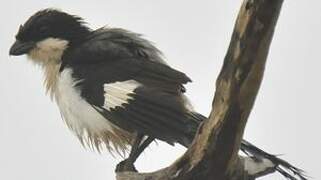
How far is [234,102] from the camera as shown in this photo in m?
4.73

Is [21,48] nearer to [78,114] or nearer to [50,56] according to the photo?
[50,56]

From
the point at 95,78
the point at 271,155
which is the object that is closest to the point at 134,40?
the point at 95,78

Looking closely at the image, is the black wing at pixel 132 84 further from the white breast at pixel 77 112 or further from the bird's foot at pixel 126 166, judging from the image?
the bird's foot at pixel 126 166

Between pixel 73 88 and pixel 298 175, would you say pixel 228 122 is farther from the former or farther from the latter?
pixel 73 88

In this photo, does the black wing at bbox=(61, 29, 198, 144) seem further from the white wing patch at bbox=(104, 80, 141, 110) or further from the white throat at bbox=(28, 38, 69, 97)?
the white throat at bbox=(28, 38, 69, 97)

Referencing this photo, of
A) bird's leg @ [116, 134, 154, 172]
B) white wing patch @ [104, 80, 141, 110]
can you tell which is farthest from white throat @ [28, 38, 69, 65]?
bird's leg @ [116, 134, 154, 172]

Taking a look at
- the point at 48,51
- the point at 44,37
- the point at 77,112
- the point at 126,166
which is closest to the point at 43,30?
the point at 44,37

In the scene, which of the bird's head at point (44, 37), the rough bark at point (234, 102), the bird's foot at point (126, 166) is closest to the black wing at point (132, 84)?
the bird's head at point (44, 37)

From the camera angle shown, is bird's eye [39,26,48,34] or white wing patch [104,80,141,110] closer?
white wing patch [104,80,141,110]

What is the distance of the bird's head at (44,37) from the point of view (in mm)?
7293

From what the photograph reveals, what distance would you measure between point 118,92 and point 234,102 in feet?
6.10

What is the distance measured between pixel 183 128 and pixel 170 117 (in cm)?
16

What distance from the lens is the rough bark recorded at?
4.46 meters

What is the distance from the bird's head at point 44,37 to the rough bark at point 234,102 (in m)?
2.36
